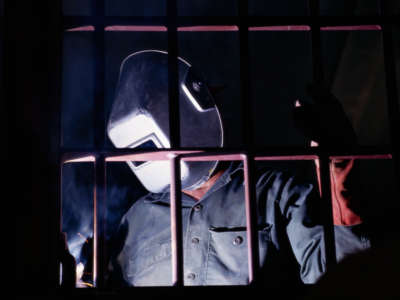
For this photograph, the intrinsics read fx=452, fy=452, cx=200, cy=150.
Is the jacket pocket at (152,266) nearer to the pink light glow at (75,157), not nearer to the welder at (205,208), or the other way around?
the welder at (205,208)

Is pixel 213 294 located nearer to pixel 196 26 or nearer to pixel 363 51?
pixel 196 26

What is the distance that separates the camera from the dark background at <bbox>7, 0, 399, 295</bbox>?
1021mm

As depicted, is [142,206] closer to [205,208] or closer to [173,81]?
[205,208]

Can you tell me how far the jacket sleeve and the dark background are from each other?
132mm

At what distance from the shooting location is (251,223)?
1.12 meters

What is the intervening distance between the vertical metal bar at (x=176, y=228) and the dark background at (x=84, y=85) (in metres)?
0.28

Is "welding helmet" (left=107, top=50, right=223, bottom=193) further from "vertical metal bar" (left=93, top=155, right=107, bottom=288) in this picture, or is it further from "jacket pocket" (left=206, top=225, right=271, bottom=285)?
"vertical metal bar" (left=93, top=155, right=107, bottom=288)

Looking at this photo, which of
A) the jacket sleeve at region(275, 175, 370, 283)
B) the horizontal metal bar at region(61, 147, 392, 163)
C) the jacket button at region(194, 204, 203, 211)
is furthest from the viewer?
the jacket button at region(194, 204, 203, 211)

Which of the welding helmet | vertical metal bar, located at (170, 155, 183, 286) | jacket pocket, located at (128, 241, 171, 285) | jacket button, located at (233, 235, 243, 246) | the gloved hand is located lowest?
jacket pocket, located at (128, 241, 171, 285)

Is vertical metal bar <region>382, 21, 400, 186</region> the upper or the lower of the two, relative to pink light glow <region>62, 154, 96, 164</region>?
upper

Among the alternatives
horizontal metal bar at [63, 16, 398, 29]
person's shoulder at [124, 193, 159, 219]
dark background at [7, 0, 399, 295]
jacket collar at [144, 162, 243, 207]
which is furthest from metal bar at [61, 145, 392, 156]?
person's shoulder at [124, 193, 159, 219]

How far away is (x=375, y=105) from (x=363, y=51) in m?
0.42

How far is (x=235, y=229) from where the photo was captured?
7.36 feet

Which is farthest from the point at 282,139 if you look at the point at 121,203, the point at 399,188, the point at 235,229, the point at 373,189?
the point at 399,188
